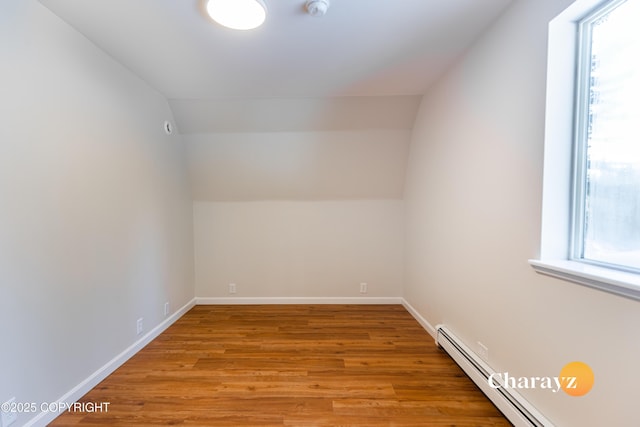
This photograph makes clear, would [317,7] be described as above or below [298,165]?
above

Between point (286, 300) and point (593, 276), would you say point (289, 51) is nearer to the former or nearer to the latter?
point (593, 276)

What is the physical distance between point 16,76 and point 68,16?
524 mm

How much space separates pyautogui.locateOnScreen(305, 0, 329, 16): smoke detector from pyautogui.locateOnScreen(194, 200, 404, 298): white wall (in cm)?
224

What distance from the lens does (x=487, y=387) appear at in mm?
1710

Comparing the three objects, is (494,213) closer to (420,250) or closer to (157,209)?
(420,250)

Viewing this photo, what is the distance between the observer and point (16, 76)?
1395mm

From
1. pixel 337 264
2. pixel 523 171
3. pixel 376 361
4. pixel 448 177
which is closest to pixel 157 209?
pixel 337 264

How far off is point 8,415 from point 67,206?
1115mm

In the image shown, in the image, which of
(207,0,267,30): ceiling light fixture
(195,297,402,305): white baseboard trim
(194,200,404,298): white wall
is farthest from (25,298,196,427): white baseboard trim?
(207,0,267,30): ceiling light fixture

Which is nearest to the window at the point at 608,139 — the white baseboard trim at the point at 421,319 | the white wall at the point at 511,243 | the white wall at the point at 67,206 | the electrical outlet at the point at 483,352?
the white wall at the point at 511,243

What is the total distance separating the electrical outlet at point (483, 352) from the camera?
5.81 feet

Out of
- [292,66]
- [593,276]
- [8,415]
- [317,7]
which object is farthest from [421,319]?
[8,415]

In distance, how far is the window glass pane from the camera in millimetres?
1104

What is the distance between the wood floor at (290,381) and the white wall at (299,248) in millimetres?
693
